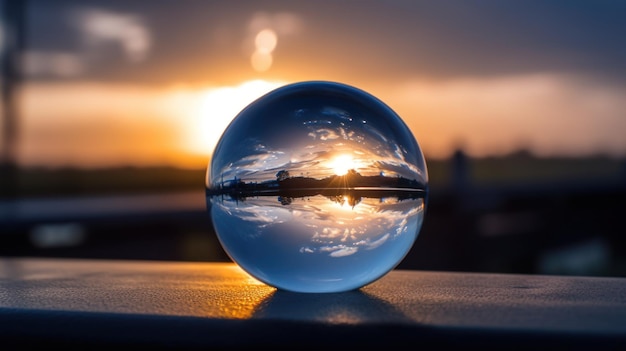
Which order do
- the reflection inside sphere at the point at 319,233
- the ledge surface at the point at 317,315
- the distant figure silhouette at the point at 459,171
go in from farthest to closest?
1. the distant figure silhouette at the point at 459,171
2. the reflection inside sphere at the point at 319,233
3. the ledge surface at the point at 317,315

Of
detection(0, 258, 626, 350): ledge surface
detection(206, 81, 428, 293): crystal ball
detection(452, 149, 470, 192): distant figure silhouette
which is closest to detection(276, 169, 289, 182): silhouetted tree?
detection(206, 81, 428, 293): crystal ball

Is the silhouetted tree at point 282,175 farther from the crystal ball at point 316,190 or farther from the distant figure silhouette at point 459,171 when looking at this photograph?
the distant figure silhouette at point 459,171

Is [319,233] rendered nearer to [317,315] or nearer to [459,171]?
[317,315]

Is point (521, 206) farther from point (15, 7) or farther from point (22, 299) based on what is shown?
point (22, 299)

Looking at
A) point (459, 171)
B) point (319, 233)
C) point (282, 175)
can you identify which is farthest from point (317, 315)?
point (459, 171)

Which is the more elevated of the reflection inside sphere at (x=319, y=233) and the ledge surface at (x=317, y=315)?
the reflection inside sphere at (x=319, y=233)

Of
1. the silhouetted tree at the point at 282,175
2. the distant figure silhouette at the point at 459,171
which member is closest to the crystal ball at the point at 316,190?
the silhouetted tree at the point at 282,175

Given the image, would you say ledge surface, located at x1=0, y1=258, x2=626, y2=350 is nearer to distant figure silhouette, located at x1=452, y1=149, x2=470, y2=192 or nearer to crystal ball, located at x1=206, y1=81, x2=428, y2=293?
crystal ball, located at x1=206, y1=81, x2=428, y2=293
